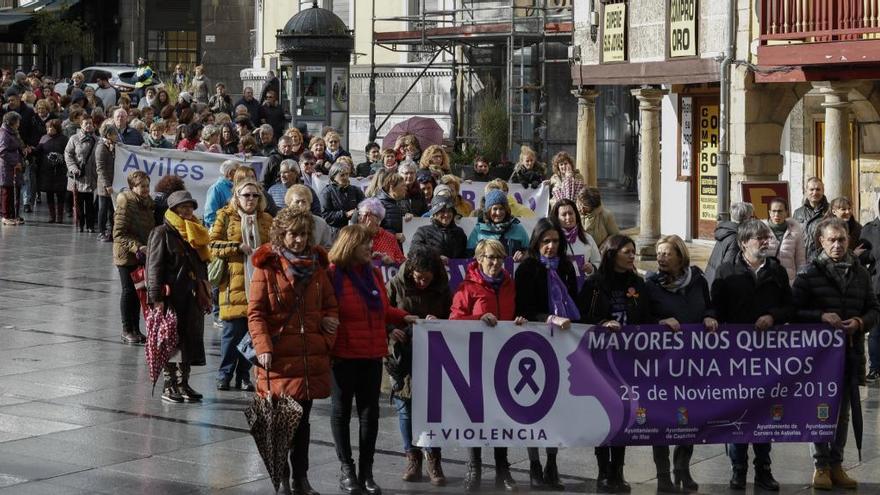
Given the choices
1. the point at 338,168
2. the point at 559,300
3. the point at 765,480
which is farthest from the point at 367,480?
the point at 338,168

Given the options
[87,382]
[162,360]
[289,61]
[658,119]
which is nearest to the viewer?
[162,360]

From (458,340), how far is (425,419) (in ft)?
1.76

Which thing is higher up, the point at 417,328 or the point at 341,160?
the point at 341,160

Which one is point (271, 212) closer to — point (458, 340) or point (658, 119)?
point (458, 340)

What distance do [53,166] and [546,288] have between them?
17.7 m

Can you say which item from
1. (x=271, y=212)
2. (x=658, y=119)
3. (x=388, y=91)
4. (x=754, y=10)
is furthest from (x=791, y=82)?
(x=388, y=91)

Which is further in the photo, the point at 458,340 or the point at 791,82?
the point at 791,82

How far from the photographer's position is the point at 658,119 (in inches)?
1073

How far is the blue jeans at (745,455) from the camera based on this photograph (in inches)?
431

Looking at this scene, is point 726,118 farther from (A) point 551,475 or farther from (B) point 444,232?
(A) point 551,475

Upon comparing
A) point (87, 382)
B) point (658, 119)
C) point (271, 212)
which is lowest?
point (87, 382)

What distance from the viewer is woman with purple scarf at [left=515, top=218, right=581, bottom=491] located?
430 inches

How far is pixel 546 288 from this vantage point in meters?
11.0

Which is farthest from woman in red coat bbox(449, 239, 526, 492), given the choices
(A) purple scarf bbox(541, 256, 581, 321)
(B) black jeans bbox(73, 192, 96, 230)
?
(B) black jeans bbox(73, 192, 96, 230)
